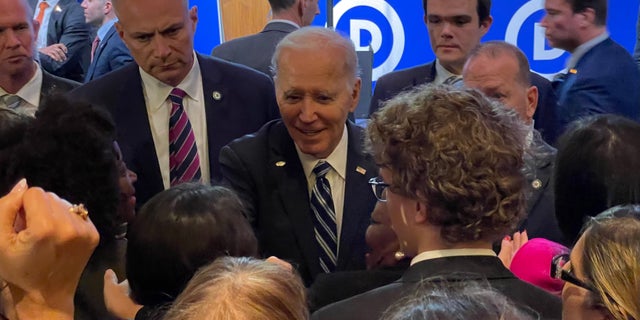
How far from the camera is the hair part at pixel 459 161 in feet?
5.82

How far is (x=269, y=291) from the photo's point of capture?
4.09 feet

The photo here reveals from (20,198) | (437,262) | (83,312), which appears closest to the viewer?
(20,198)

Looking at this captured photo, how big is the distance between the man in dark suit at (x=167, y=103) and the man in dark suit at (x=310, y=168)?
0.37 meters

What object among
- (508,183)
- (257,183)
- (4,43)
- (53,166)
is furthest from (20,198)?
(4,43)

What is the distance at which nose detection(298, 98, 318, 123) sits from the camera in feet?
8.36

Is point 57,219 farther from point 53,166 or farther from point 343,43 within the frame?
point 343,43

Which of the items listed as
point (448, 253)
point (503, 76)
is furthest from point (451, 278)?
point (503, 76)

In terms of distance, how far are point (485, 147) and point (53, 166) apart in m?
0.98

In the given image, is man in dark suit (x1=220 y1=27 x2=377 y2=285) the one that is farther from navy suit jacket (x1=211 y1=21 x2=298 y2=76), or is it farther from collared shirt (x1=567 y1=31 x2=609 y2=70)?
collared shirt (x1=567 y1=31 x2=609 y2=70)

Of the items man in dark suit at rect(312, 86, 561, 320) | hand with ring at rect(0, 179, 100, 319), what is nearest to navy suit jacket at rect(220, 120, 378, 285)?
man in dark suit at rect(312, 86, 561, 320)

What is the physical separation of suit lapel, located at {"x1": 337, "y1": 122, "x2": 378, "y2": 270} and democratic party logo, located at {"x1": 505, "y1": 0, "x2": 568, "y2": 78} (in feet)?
12.5

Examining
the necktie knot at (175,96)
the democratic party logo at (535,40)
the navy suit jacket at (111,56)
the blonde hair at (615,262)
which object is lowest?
the democratic party logo at (535,40)

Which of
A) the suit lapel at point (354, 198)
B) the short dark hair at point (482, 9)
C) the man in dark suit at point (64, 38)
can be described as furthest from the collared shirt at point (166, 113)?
the man in dark suit at point (64, 38)

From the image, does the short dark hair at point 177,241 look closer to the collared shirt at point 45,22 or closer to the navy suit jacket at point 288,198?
the navy suit jacket at point 288,198
